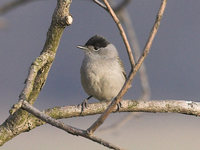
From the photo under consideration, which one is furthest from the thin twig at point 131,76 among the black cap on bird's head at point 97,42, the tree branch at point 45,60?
the black cap on bird's head at point 97,42

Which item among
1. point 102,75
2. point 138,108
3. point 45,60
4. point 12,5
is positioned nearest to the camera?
point 45,60

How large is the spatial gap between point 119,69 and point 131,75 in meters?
3.32

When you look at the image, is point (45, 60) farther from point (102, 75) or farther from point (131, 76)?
point (102, 75)

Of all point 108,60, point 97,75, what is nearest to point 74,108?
point 97,75

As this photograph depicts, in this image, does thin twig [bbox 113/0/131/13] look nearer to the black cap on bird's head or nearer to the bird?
the bird

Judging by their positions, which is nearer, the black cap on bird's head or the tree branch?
the tree branch

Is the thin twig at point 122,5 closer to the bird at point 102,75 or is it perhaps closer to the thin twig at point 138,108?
the bird at point 102,75

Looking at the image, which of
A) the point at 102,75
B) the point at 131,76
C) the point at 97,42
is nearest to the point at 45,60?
the point at 131,76

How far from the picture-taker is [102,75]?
5.62m

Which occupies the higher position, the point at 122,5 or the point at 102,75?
the point at 122,5

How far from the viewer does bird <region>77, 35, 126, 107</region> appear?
5570mm

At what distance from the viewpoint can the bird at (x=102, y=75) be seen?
18.3 ft

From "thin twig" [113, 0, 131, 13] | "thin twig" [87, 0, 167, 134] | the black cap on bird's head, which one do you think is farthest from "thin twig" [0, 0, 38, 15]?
"thin twig" [87, 0, 167, 134]

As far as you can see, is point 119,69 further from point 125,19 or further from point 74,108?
point 74,108
